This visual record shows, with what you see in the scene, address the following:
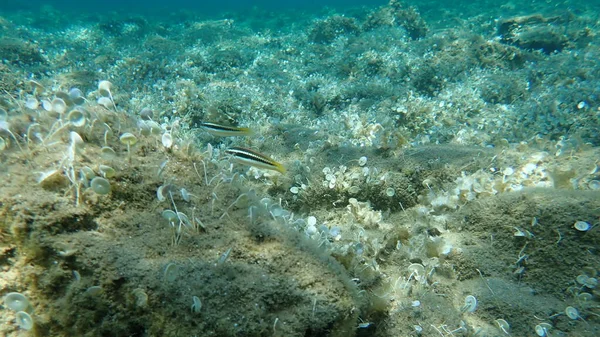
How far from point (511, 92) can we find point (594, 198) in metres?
6.62

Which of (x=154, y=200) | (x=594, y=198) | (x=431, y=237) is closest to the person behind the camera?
(x=154, y=200)

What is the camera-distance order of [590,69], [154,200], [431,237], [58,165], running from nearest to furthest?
1. [58,165]
2. [154,200]
3. [431,237]
4. [590,69]

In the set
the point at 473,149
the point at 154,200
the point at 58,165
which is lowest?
the point at 473,149

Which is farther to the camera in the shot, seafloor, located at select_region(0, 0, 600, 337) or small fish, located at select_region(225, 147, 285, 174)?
small fish, located at select_region(225, 147, 285, 174)

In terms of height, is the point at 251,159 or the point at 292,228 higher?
the point at 251,159

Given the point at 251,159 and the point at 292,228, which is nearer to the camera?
the point at 292,228

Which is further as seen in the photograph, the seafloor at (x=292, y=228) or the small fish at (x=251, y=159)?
the small fish at (x=251, y=159)

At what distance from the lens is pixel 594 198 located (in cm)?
279

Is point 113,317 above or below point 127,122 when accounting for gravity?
below

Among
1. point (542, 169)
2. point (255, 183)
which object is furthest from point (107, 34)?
point (542, 169)

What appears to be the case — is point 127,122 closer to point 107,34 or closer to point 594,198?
point 594,198

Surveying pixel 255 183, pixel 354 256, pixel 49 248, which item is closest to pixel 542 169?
pixel 354 256

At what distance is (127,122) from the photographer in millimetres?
2553

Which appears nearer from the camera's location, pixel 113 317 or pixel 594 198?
pixel 113 317
